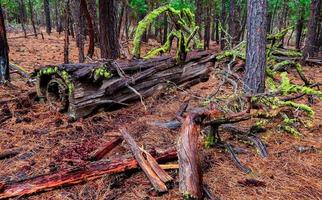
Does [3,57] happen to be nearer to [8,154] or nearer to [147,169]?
[8,154]

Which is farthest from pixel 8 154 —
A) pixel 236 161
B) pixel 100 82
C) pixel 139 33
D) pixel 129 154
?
pixel 139 33

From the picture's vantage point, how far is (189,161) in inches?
115

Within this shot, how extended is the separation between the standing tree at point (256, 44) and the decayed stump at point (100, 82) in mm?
1815

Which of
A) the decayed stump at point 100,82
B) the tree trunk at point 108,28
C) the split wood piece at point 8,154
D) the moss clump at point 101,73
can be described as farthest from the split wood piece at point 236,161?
the tree trunk at point 108,28

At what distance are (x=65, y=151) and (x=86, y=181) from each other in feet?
2.85

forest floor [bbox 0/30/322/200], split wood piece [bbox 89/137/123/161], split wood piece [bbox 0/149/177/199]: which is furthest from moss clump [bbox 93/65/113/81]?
split wood piece [bbox 0/149/177/199]

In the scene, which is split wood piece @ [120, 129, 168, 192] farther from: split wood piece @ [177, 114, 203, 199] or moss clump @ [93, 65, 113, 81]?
moss clump @ [93, 65, 113, 81]

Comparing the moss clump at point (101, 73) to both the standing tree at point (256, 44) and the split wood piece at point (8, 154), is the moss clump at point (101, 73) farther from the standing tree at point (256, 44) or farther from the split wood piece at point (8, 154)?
the standing tree at point (256, 44)

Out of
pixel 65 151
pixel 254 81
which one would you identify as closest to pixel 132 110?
pixel 65 151

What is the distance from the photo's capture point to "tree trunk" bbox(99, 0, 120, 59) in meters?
6.60

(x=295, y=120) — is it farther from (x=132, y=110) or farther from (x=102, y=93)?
(x=102, y=93)

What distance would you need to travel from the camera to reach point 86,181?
3168 millimetres

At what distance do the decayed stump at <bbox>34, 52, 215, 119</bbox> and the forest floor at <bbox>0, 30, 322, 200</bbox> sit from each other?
21cm

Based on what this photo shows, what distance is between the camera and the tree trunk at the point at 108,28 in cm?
660
